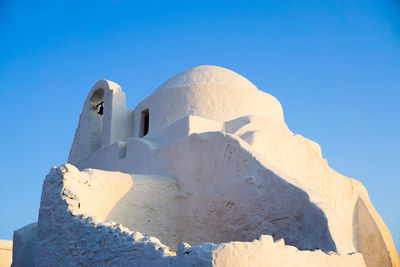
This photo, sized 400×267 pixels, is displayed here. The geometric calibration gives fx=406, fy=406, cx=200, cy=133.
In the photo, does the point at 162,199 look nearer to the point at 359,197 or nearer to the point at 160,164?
the point at 160,164

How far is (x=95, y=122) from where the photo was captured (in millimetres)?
12922

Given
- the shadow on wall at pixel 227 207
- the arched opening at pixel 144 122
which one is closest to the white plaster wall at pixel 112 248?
the shadow on wall at pixel 227 207

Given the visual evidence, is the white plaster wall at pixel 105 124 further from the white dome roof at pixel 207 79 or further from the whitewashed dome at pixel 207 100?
the white dome roof at pixel 207 79

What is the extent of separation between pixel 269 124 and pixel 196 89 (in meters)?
2.31

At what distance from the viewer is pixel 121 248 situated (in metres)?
4.85

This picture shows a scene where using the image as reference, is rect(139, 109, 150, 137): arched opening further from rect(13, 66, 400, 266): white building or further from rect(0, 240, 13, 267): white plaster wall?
rect(0, 240, 13, 267): white plaster wall

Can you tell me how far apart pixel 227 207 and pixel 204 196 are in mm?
631

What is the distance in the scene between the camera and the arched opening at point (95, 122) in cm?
1268

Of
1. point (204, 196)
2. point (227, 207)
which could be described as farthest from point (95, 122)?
point (227, 207)

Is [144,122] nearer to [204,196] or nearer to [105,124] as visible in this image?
[105,124]

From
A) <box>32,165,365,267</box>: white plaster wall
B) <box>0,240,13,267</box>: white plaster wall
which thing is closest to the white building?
<box>32,165,365,267</box>: white plaster wall

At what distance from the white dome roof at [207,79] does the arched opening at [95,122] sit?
245cm

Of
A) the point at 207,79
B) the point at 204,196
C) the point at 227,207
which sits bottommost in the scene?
the point at 227,207

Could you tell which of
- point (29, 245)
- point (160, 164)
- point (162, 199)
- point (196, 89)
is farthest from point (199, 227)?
point (196, 89)
